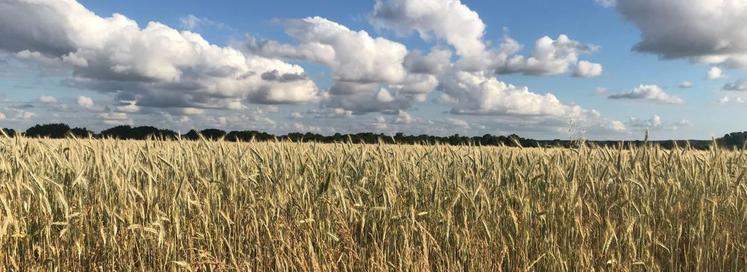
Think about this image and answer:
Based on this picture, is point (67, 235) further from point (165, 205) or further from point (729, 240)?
point (729, 240)

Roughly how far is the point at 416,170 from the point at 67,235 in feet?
8.73

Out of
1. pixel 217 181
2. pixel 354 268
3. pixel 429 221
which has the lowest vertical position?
pixel 354 268

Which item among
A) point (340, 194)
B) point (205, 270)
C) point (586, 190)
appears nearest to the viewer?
point (205, 270)

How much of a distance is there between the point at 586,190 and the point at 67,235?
362 centimetres

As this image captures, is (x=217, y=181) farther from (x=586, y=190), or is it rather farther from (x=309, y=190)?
(x=586, y=190)

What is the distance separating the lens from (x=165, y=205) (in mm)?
4211

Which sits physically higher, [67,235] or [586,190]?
[586,190]

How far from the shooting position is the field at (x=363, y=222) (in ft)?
12.3

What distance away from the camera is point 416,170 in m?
4.95

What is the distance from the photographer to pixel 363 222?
3.81 m

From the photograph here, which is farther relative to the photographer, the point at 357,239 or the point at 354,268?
the point at 357,239

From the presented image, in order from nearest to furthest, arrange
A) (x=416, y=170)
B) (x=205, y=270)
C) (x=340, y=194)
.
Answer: (x=205, y=270) < (x=340, y=194) < (x=416, y=170)

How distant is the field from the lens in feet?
12.3

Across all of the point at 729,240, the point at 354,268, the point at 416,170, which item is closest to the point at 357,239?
the point at 354,268
